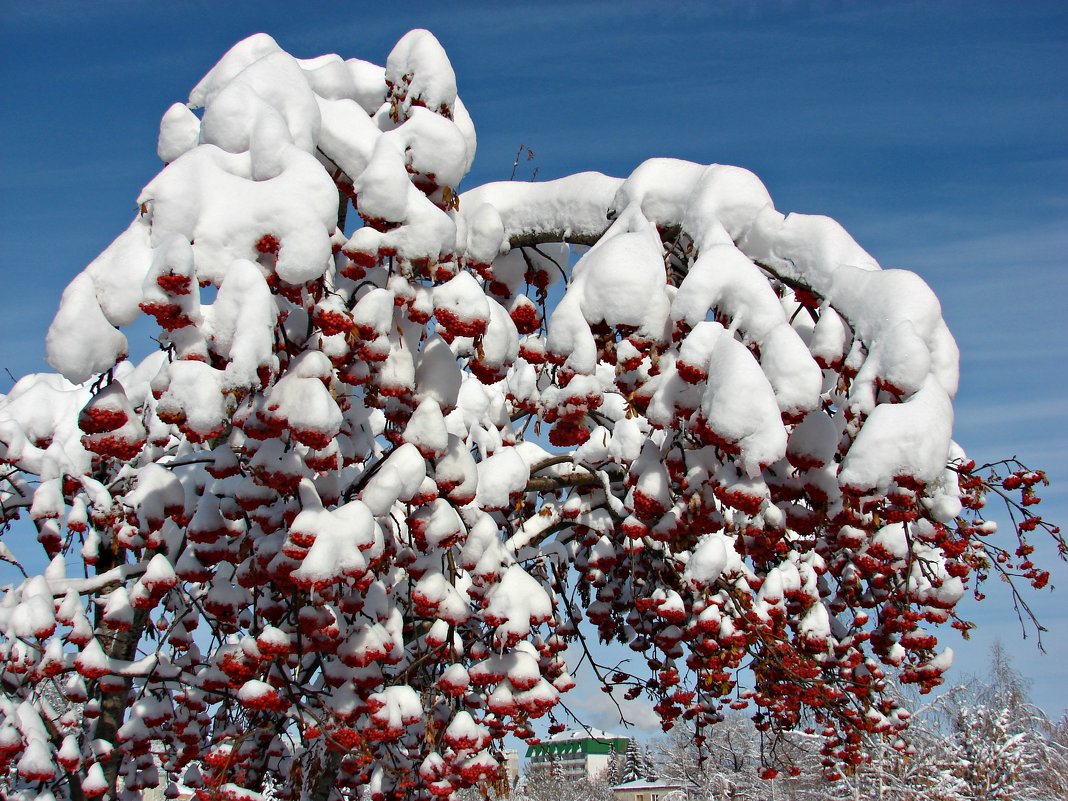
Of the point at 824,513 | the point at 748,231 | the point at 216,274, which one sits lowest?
the point at 824,513

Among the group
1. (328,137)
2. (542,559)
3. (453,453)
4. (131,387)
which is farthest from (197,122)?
(542,559)

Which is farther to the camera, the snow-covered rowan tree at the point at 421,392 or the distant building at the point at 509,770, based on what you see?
the distant building at the point at 509,770

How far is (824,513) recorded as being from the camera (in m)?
3.62

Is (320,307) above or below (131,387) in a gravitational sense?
below

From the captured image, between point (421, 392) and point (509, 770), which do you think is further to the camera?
point (509, 770)

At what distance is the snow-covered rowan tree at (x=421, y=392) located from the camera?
2.98 m

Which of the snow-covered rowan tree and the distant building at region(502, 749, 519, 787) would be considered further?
the distant building at region(502, 749, 519, 787)

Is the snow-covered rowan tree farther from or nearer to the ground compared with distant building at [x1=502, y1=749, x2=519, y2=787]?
farther from the ground

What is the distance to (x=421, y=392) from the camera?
13.2ft

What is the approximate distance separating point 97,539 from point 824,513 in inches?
259

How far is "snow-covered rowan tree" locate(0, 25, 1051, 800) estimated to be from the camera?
2.98 meters

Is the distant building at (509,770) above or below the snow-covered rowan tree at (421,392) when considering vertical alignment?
below

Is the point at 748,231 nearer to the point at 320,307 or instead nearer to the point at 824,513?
the point at 824,513

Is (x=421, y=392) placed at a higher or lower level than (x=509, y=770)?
higher
